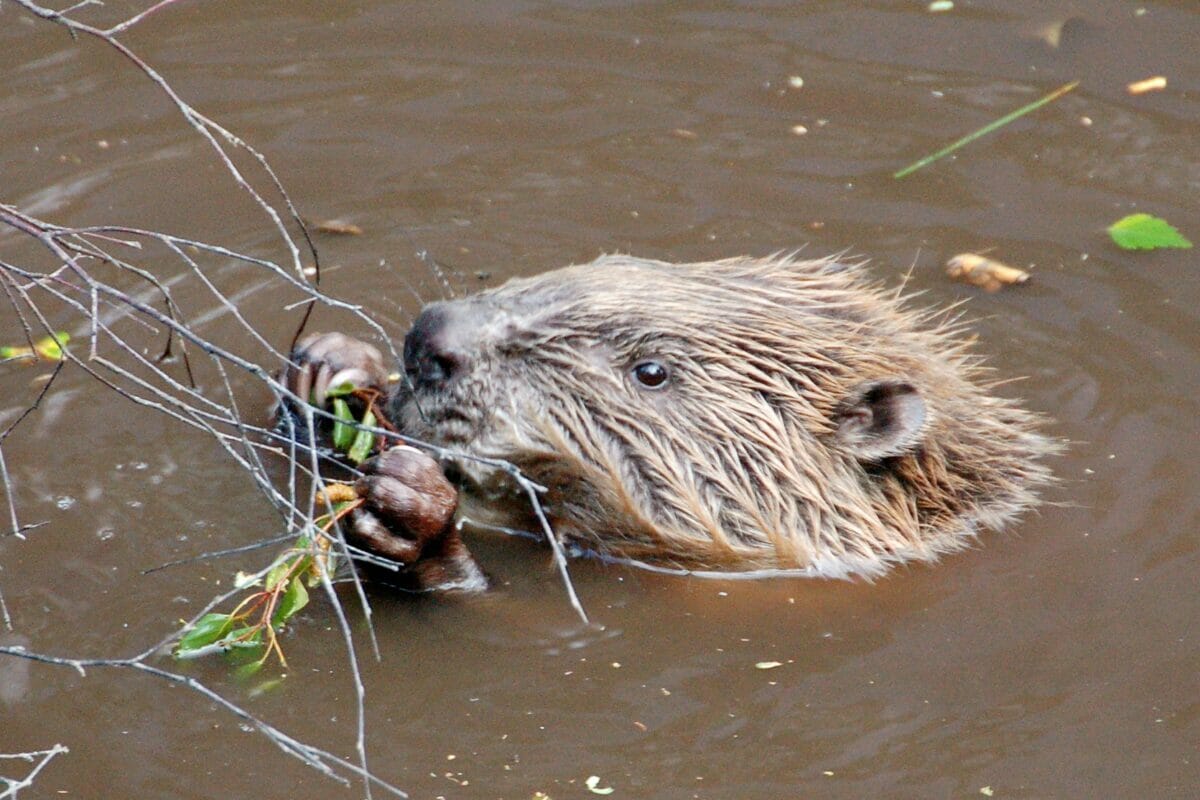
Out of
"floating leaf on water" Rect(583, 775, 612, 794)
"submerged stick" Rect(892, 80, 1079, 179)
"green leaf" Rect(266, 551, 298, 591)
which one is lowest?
"floating leaf on water" Rect(583, 775, 612, 794)

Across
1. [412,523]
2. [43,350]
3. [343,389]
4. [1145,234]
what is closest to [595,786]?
[412,523]

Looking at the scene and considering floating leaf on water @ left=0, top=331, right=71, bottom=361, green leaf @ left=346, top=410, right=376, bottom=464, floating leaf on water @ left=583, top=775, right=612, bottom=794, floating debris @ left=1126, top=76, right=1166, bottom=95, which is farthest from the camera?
floating debris @ left=1126, top=76, right=1166, bottom=95

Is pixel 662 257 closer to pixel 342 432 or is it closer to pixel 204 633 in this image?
pixel 342 432

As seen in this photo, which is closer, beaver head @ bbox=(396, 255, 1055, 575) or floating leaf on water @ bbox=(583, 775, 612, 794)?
floating leaf on water @ bbox=(583, 775, 612, 794)

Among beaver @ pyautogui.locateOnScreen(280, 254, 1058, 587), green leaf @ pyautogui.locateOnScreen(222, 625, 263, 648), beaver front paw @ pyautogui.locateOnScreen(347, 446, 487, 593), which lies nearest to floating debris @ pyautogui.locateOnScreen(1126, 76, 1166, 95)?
beaver @ pyautogui.locateOnScreen(280, 254, 1058, 587)

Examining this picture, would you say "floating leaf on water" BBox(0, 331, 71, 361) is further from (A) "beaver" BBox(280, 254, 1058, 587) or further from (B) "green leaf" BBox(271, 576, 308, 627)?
(B) "green leaf" BBox(271, 576, 308, 627)

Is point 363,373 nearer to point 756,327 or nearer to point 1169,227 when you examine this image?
point 756,327
